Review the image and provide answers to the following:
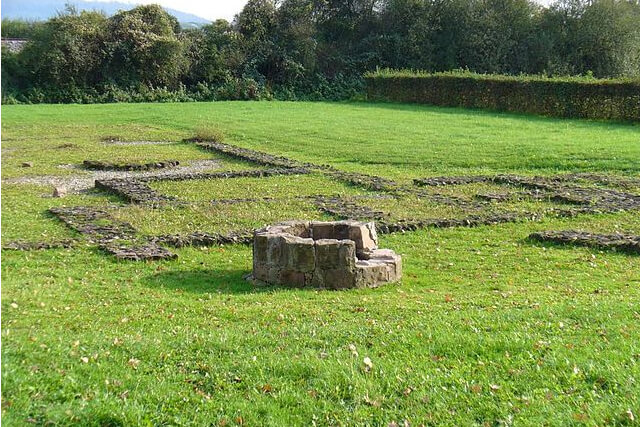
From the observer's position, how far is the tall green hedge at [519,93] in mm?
32750

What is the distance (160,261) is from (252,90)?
38311 millimetres

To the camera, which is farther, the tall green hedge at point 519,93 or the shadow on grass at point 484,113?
the tall green hedge at point 519,93

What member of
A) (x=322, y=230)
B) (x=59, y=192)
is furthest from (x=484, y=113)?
(x=322, y=230)

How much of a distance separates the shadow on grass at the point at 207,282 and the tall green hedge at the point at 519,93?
2600cm

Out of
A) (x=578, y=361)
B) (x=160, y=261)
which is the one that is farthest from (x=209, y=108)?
(x=578, y=361)

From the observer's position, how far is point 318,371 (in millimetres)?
6105

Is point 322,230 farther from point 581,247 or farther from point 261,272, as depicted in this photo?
point 581,247

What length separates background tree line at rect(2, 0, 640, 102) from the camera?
151 feet

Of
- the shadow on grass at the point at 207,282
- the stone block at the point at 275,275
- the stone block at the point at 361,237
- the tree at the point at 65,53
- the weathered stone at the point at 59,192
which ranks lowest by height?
the weathered stone at the point at 59,192

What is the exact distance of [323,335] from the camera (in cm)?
705

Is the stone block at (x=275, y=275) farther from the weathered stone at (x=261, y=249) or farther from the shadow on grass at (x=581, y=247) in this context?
the shadow on grass at (x=581, y=247)

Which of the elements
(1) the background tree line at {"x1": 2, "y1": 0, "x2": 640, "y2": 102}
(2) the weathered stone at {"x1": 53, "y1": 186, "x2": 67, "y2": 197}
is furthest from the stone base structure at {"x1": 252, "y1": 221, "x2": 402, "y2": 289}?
(1) the background tree line at {"x1": 2, "y1": 0, "x2": 640, "y2": 102}

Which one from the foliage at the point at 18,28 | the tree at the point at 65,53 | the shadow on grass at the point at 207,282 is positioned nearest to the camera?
the shadow on grass at the point at 207,282

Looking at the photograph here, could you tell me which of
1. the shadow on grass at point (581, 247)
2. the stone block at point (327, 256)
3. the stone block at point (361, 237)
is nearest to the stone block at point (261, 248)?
the stone block at point (327, 256)
